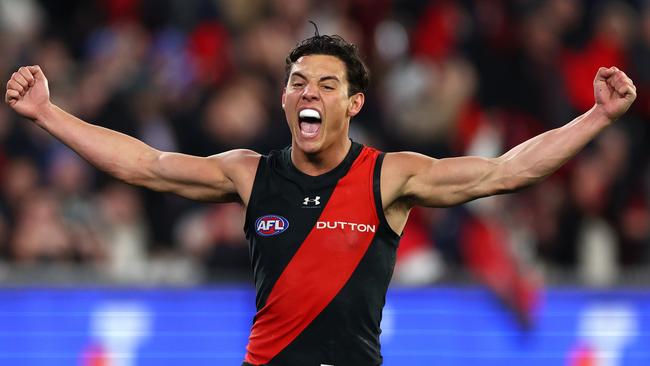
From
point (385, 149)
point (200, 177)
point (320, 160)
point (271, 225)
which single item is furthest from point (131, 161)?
point (385, 149)

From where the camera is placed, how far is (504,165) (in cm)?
606

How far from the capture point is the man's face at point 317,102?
19.9 ft

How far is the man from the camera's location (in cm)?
596

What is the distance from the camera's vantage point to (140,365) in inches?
376

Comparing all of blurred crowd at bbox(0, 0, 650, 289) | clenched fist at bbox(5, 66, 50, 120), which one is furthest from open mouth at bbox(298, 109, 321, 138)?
blurred crowd at bbox(0, 0, 650, 289)

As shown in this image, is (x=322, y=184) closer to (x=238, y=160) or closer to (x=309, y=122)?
(x=309, y=122)

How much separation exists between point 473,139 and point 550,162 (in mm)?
5108

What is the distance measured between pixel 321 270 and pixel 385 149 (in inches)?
189

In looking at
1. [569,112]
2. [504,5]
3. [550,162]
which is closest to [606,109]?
[550,162]

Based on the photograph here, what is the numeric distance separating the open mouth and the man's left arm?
1.16 ft

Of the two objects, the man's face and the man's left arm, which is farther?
the man's face

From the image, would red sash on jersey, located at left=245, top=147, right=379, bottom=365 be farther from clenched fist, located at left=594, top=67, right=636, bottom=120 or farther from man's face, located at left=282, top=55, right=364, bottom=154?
clenched fist, located at left=594, top=67, right=636, bottom=120

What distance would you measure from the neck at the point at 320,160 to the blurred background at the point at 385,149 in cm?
344

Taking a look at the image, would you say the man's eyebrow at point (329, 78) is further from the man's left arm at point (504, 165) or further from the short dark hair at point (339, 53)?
the man's left arm at point (504, 165)
